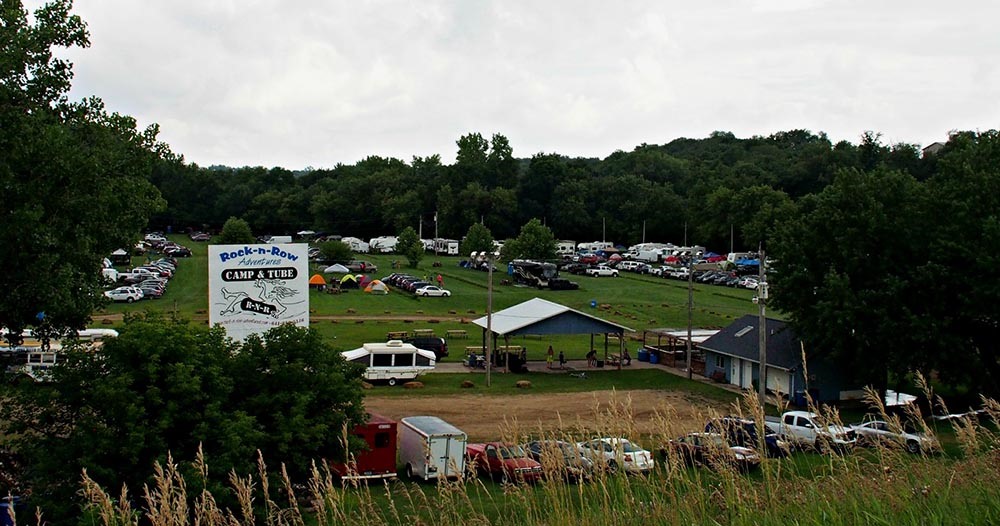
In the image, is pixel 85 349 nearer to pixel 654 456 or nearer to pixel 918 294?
pixel 654 456

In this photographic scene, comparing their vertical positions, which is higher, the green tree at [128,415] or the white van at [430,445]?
the green tree at [128,415]

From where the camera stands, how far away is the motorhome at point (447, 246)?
4053 inches

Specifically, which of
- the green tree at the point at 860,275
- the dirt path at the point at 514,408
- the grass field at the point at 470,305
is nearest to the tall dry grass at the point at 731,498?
the dirt path at the point at 514,408

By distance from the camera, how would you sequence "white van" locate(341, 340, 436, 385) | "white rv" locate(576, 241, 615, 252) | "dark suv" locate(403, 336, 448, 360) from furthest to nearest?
1. "white rv" locate(576, 241, 615, 252)
2. "dark suv" locate(403, 336, 448, 360)
3. "white van" locate(341, 340, 436, 385)

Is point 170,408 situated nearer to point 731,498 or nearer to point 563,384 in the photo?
point 731,498

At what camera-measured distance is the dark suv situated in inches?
1561

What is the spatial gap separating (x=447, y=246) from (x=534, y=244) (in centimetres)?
2510

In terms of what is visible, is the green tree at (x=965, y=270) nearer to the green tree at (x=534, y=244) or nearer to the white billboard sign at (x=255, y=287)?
the white billboard sign at (x=255, y=287)

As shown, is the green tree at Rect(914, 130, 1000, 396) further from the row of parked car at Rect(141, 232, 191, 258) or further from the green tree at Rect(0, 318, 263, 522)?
the row of parked car at Rect(141, 232, 191, 258)

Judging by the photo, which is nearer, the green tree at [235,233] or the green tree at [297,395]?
the green tree at [297,395]

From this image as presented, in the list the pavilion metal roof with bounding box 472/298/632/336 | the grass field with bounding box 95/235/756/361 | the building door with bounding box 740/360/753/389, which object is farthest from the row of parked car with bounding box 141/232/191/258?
the building door with bounding box 740/360/753/389

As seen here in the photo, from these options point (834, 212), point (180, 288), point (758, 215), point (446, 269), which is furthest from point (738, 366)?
point (758, 215)

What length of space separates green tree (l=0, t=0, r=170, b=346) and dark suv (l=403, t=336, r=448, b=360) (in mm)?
22502

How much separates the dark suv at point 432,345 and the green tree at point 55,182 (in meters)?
22.5
